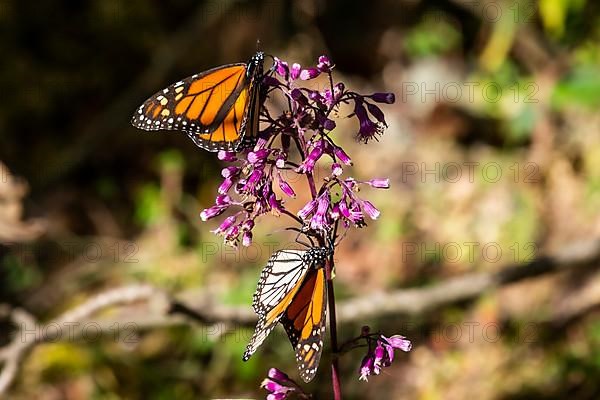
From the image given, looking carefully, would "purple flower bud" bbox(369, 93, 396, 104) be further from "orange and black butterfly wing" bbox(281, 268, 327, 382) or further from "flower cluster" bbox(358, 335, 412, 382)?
"flower cluster" bbox(358, 335, 412, 382)

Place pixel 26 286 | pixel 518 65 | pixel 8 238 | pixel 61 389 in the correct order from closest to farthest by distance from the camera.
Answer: pixel 8 238 → pixel 61 389 → pixel 26 286 → pixel 518 65

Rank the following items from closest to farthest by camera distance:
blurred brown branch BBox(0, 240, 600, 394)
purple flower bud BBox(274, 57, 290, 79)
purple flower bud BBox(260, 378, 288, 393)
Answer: purple flower bud BBox(274, 57, 290, 79), purple flower bud BBox(260, 378, 288, 393), blurred brown branch BBox(0, 240, 600, 394)

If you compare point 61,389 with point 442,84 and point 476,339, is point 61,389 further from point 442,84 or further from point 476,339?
point 442,84

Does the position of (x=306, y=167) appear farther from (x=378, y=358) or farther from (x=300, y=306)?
(x=378, y=358)

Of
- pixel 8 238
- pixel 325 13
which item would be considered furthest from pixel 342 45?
pixel 8 238

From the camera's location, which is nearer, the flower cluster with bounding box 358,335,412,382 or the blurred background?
the flower cluster with bounding box 358,335,412,382

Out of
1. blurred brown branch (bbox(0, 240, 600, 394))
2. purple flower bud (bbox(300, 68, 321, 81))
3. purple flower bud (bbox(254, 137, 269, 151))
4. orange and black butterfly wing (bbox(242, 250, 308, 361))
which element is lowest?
orange and black butterfly wing (bbox(242, 250, 308, 361))

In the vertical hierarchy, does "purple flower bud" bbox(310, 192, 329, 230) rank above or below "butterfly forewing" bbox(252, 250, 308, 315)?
above

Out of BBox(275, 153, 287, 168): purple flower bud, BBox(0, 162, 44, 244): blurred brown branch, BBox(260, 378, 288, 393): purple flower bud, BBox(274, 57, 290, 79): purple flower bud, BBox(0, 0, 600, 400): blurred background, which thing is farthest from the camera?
BBox(0, 0, 600, 400): blurred background

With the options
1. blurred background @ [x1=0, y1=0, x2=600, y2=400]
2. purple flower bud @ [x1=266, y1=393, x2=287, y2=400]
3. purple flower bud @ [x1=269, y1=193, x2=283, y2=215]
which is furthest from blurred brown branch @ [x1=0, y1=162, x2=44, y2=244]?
purple flower bud @ [x1=269, y1=193, x2=283, y2=215]
